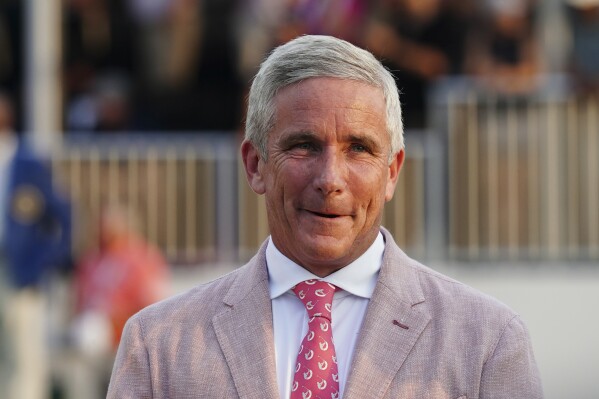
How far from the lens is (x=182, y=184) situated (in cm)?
1141

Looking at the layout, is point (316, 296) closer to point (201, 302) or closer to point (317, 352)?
point (317, 352)

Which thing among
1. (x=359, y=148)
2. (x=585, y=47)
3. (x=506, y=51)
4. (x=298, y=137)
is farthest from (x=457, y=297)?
(x=506, y=51)

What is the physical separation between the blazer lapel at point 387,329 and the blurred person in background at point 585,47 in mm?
7113

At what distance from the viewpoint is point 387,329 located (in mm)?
3498

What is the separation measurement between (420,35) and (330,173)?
7.76m

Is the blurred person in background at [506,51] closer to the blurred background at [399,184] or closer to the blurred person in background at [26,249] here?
the blurred background at [399,184]

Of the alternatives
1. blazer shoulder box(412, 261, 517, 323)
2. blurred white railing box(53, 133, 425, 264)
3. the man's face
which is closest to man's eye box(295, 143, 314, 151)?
the man's face

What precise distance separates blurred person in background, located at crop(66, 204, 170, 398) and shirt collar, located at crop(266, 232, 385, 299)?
6.06m

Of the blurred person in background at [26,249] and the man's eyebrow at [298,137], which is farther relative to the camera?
the blurred person in background at [26,249]

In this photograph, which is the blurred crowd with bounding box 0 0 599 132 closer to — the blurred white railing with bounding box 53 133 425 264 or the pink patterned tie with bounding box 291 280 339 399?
the blurred white railing with bounding box 53 133 425 264

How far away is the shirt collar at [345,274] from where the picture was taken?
3572mm

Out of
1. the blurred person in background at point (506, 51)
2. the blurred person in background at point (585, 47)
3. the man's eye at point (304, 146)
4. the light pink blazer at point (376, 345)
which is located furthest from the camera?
the blurred person in background at point (506, 51)

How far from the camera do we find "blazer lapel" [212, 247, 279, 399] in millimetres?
3461

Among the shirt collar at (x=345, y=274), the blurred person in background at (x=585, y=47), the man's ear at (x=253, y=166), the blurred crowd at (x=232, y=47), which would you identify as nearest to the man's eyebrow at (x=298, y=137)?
the man's ear at (x=253, y=166)
